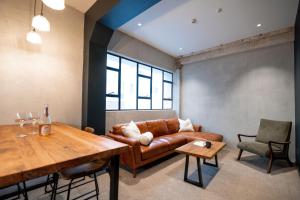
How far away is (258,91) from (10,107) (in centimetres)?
536

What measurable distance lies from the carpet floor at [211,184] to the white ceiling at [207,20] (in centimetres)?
309

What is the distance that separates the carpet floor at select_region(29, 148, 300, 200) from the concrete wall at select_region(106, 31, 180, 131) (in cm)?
138

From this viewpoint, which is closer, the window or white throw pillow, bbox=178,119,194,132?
the window

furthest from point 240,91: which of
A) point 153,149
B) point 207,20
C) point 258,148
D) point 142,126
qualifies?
point 153,149

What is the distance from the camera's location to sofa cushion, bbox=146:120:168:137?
408cm

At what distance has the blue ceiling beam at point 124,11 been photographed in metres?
2.28

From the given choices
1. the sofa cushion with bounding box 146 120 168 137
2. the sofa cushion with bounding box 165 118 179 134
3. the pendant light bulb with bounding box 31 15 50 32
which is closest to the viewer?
the pendant light bulb with bounding box 31 15 50 32

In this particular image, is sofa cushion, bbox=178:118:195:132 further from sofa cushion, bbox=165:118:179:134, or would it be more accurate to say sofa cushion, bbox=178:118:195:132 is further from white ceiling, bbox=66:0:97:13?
white ceiling, bbox=66:0:97:13

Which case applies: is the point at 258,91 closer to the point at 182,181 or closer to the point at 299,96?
the point at 299,96

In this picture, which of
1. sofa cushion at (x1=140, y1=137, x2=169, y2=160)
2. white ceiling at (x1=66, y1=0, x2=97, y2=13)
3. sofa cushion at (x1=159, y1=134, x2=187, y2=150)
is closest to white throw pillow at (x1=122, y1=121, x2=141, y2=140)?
sofa cushion at (x1=140, y1=137, x2=169, y2=160)

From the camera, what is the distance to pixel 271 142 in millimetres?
2973

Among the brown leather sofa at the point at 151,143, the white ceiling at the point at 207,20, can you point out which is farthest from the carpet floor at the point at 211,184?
the white ceiling at the point at 207,20

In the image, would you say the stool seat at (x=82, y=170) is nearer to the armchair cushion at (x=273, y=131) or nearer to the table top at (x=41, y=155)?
the table top at (x=41, y=155)

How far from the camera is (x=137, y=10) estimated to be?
2.46 m
